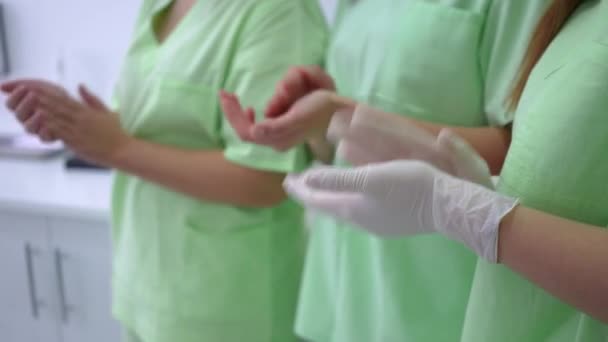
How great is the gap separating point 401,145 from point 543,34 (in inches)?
7.1

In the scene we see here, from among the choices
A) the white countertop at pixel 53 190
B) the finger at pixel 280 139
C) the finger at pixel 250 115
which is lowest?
the white countertop at pixel 53 190

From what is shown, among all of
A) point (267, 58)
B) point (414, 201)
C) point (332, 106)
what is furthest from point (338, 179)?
point (267, 58)

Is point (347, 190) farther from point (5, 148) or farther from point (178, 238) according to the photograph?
point (5, 148)

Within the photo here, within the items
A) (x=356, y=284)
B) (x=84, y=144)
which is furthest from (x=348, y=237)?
(x=84, y=144)

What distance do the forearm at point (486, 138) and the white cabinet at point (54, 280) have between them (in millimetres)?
1015

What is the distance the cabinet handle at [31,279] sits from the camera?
154 centimetres

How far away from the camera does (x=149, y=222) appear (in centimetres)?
94

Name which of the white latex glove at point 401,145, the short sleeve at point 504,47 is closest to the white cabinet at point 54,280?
the white latex glove at point 401,145

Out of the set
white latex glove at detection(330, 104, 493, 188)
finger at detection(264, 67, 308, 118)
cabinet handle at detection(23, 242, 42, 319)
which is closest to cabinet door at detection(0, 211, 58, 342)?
cabinet handle at detection(23, 242, 42, 319)

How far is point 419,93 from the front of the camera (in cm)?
69

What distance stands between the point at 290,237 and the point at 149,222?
24cm

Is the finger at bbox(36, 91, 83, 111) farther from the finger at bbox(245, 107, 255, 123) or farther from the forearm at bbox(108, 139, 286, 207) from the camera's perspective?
the finger at bbox(245, 107, 255, 123)

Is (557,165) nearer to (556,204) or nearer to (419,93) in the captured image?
(556,204)

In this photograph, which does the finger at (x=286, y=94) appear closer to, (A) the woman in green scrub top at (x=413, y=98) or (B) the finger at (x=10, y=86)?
(A) the woman in green scrub top at (x=413, y=98)
